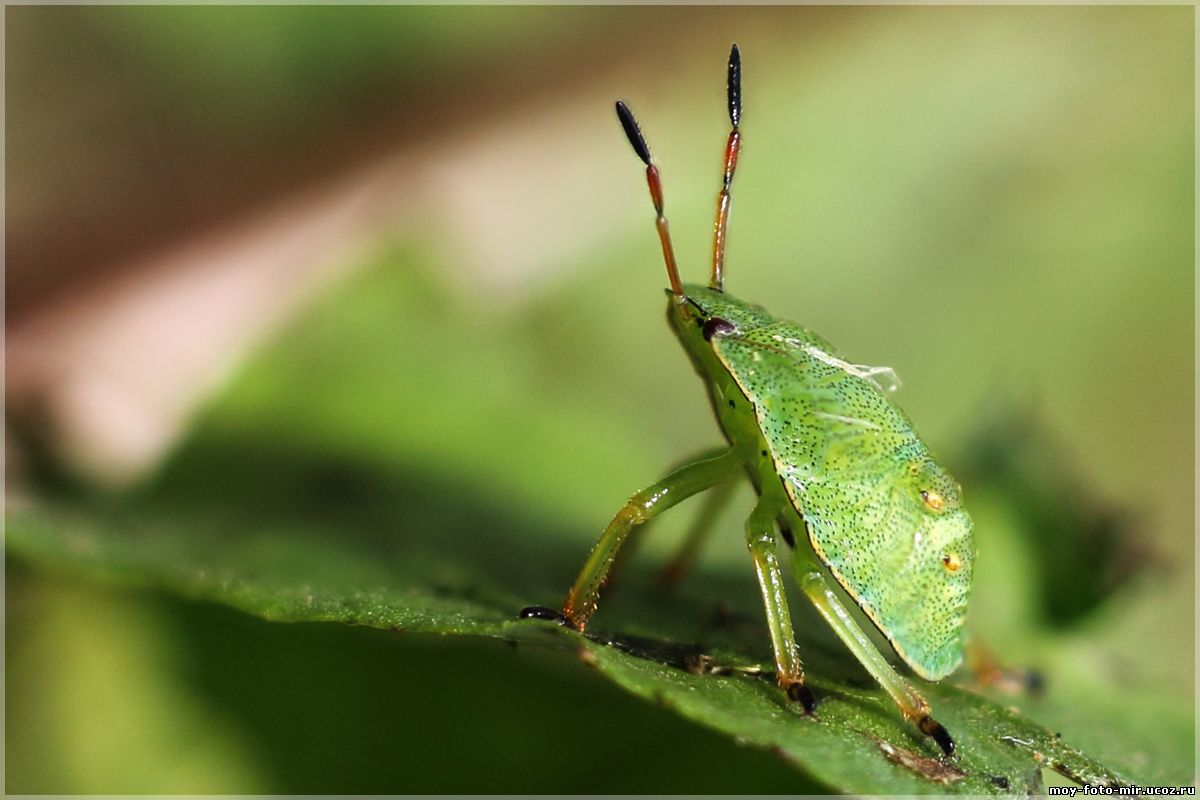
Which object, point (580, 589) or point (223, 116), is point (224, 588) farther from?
point (223, 116)

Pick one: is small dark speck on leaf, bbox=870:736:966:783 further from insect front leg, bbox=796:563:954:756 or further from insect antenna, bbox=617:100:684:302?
insect antenna, bbox=617:100:684:302

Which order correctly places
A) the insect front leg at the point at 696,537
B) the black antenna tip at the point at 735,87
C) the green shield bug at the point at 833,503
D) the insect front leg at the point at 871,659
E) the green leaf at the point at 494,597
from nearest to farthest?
the green leaf at the point at 494,597 < the insect front leg at the point at 871,659 < the green shield bug at the point at 833,503 < the black antenna tip at the point at 735,87 < the insect front leg at the point at 696,537

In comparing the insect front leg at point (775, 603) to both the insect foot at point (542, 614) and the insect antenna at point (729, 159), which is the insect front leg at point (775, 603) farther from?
the insect antenna at point (729, 159)

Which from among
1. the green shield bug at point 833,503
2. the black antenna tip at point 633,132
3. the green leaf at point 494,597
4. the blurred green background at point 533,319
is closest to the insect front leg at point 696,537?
the green leaf at point 494,597

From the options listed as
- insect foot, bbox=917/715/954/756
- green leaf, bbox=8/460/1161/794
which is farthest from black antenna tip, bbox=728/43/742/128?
insect foot, bbox=917/715/954/756

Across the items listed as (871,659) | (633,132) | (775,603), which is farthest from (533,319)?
(871,659)

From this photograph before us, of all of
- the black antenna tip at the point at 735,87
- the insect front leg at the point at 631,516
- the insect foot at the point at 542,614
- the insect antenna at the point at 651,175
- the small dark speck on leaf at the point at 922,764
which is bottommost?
the small dark speck on leaf at the point at 922,764

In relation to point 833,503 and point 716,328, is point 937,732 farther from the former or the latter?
point 716,328
